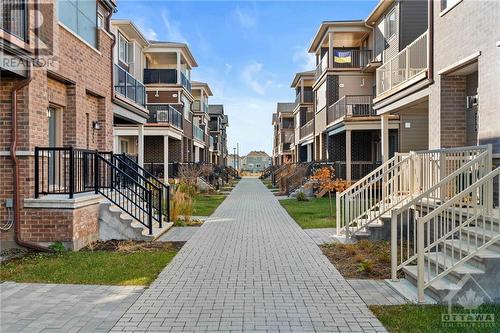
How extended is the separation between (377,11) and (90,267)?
19868 millimetres

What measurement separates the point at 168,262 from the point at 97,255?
1489 millimetres

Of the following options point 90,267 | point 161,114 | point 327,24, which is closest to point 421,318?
point 90,267

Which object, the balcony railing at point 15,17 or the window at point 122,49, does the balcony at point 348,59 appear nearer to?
the window at point 122,49

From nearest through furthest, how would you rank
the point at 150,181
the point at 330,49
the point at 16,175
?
the point at 16,175
the point at 150,181
the point at 330,49

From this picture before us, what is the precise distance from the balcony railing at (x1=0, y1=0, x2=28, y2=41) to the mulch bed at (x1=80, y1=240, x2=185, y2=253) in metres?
4.31

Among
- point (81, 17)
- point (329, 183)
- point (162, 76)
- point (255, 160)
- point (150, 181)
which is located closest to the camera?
point (81, 17)

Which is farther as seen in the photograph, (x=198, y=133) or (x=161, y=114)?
(x=198, y=133)

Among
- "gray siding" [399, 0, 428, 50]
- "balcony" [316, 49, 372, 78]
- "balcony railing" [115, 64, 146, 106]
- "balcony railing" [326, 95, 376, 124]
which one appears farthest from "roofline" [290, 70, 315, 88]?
"balcony railing" [115, 64, 146, 106]

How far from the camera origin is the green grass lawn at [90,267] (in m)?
6.76

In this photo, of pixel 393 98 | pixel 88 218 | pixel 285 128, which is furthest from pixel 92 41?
pixel 285 128

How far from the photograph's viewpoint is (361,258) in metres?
7.96

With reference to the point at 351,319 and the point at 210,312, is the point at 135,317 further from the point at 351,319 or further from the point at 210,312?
the point at 351,319

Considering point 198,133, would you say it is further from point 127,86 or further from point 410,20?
point 410,20

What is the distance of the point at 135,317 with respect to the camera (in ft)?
16.9
